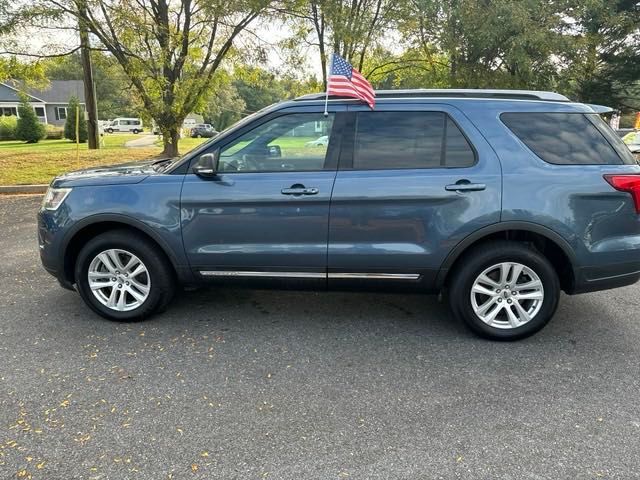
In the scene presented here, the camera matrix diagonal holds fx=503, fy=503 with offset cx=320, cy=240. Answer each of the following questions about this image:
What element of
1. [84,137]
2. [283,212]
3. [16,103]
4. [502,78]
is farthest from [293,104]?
[16,103]

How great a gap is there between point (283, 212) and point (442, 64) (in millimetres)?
11224

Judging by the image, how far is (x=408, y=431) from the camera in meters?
2.75

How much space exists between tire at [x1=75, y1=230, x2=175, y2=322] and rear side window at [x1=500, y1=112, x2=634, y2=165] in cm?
294

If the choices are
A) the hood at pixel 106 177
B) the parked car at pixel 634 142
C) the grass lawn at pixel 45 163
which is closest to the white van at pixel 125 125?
the grass lawn at pixel 45 163

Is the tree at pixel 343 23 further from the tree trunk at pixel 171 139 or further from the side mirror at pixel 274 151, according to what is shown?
the side mirror at pixel 274 151

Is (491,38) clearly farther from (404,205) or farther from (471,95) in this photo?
(404,205)

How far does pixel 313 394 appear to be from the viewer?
3119 millimetres

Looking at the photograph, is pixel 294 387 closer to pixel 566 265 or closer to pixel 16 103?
pixel 566 265

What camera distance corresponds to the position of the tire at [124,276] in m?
4.06

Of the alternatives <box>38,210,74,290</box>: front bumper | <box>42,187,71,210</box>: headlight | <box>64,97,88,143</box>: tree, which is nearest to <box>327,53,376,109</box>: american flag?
<box>42,187,71,210</box>: headlight

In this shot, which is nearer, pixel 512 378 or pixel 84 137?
pixel 512 378

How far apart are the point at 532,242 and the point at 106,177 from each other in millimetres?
3434

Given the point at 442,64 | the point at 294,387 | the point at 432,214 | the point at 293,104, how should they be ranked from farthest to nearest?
the point at 442,64 < the point at 293,104 < the point at 432,214 < the point at 294,387

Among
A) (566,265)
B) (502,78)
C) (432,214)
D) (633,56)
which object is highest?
(633,56)
